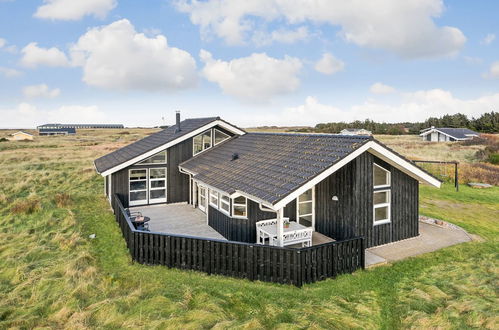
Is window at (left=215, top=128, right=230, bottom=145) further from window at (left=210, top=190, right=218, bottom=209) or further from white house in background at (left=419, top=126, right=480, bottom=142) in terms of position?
white house in background at (left=419, top=126, right=480, bottom=142)

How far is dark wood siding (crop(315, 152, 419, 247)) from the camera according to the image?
39.2 ft

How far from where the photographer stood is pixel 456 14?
2123 centimetres

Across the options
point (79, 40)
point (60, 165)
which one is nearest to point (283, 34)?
point (79, 40)

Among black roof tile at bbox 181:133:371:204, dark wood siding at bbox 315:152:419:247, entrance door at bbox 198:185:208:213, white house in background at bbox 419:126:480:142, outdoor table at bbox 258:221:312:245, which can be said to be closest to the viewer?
black roof tile at bbox 181:133:371:204

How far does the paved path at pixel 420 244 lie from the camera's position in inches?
452

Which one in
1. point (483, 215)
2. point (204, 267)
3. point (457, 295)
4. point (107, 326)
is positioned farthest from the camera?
point (483, 215)

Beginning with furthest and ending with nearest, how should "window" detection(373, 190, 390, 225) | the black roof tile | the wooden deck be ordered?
the wooden deck
"window" detection(373, 190, 390, 225)
the black roof tile

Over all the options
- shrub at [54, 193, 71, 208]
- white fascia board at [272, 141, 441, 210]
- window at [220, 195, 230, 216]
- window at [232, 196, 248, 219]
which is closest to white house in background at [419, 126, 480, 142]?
white fascia board at [272, 141, 441, 210]

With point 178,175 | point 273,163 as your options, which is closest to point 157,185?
point 178,175

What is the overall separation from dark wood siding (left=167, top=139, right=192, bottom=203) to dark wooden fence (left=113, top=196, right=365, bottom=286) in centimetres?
862

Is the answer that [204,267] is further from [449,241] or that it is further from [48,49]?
[48,49]

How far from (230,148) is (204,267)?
908cm

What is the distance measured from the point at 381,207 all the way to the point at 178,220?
363 inches

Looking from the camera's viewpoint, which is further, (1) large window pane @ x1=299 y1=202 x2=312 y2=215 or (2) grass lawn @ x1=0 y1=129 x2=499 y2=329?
(1) large window pane @ x1=299 y1=202 x2=312 y2=215
